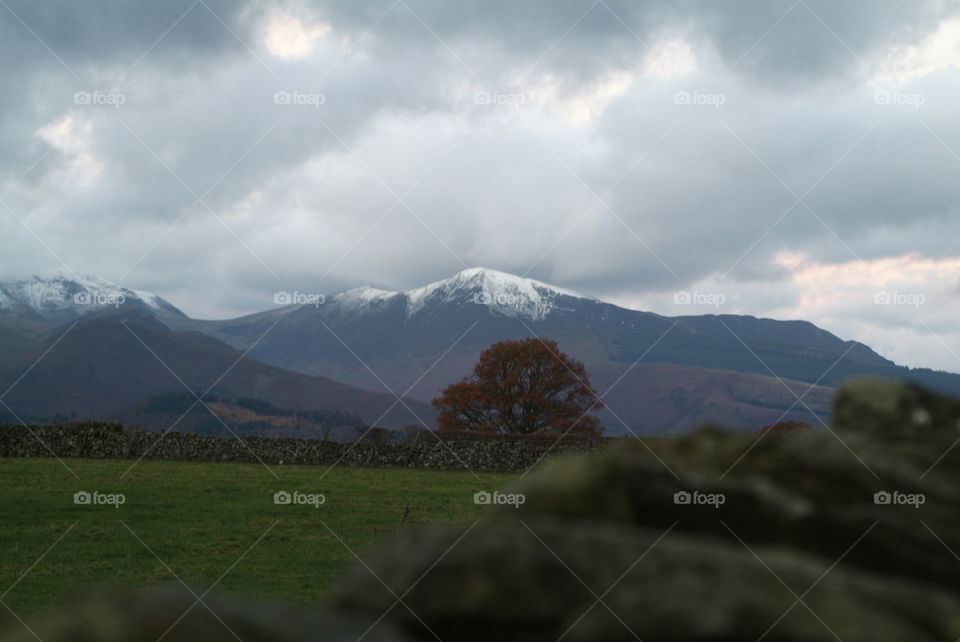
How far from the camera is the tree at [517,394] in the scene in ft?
227

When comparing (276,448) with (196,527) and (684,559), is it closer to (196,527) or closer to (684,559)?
(196,527)

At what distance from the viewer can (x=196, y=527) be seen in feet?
66.0

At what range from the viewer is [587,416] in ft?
218

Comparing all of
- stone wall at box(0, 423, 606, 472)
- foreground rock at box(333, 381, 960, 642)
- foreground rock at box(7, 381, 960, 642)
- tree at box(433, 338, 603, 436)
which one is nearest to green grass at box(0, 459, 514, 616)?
foreground rock at box(7, 381, 960, 642)

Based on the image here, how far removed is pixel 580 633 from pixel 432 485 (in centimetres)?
3057

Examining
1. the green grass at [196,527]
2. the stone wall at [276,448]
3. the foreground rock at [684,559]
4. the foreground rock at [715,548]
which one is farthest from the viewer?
the stone wall at [276,448]

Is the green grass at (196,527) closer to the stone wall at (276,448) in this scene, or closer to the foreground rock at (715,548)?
the foreground rock at (715,548)

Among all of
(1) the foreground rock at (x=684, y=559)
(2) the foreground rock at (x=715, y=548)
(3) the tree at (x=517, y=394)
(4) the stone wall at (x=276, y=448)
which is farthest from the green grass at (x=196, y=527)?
(3) the tree at (x=517, y=394)

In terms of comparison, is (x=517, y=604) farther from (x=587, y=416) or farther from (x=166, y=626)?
(x=587, y=416)

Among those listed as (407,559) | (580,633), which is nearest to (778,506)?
(580,633)

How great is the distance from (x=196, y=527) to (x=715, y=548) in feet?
59.8

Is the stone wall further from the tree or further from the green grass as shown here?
the tree

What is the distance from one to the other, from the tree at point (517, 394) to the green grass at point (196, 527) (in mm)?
33845

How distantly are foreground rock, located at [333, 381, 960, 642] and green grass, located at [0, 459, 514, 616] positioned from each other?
2637mm
